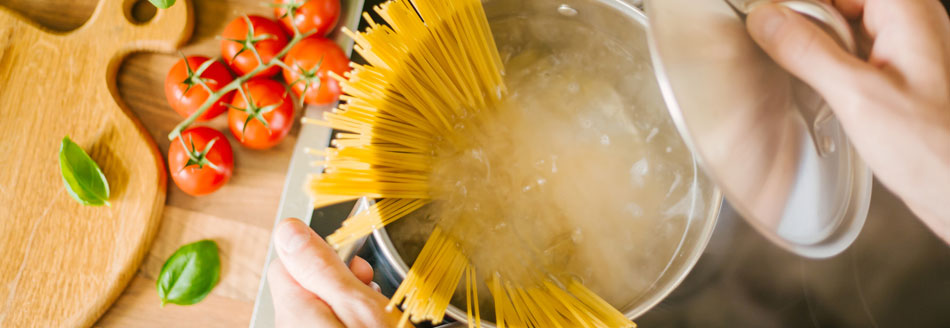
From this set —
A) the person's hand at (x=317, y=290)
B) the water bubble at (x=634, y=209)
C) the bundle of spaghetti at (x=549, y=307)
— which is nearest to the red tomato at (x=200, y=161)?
the person's hand at (x=317, y=290)

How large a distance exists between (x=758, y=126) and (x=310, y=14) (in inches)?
21.7

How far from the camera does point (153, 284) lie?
71 cm

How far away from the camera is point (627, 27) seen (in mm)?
617

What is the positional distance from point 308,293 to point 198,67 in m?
0.39

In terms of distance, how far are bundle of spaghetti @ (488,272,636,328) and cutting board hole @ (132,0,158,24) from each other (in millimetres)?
600

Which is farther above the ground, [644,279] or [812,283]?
[644,279]

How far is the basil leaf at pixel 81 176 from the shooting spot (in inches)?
26.4

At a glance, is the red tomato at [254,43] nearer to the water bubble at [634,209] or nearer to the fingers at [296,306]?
the fingers at [296,306]

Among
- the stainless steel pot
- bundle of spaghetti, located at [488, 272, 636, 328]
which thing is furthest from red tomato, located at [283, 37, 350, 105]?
bundle of spaghetti, located at [488, 272, 636, 328]

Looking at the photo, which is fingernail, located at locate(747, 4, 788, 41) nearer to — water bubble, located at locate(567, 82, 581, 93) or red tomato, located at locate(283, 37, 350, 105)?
water bubble, located at locate(567, 82, 581, 93)

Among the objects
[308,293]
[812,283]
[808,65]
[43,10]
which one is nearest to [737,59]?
[808,65]

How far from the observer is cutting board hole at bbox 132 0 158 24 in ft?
2.48

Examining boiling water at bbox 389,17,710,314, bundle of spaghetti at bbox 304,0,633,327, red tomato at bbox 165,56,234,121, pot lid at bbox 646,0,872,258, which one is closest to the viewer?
pot lid at bbox 646,0,872,258

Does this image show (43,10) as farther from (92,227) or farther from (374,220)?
(374,220)
